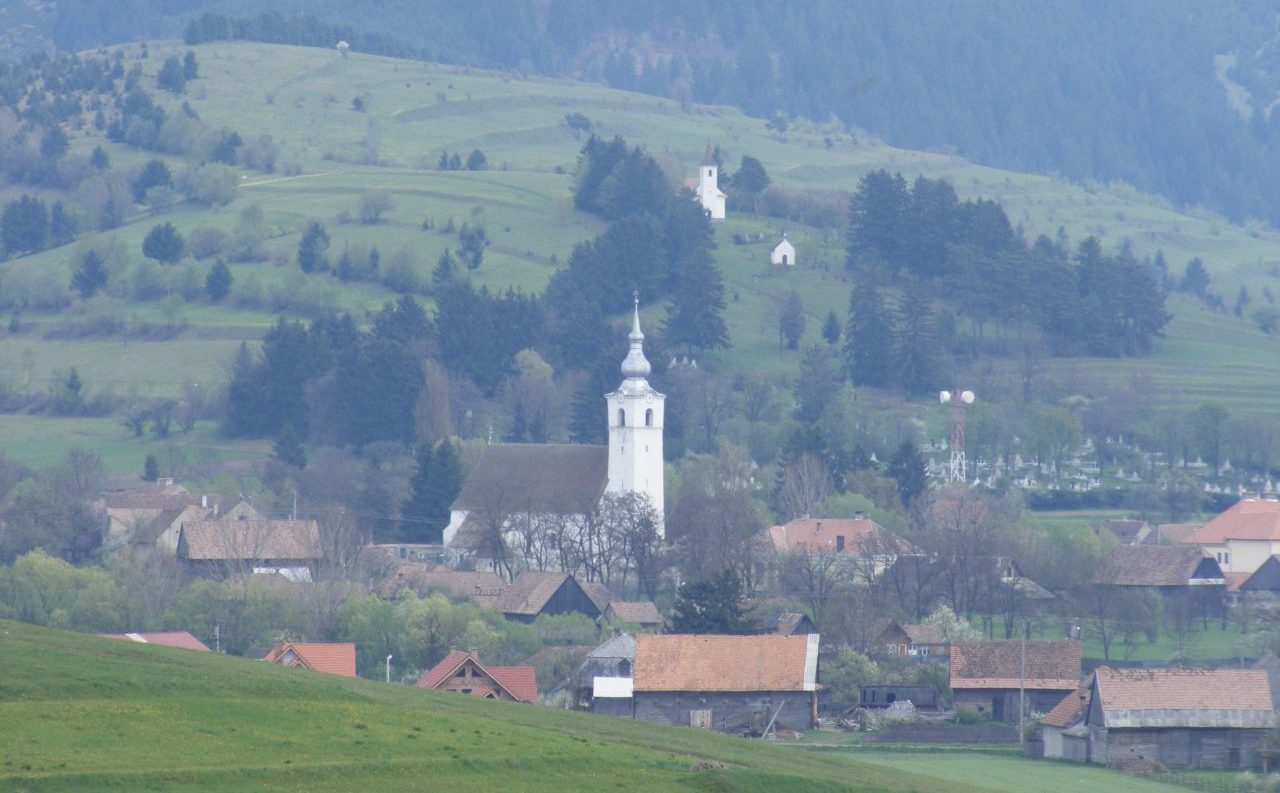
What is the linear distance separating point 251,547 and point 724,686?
91.2 feet

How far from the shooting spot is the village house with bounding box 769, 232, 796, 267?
133625 millimetres

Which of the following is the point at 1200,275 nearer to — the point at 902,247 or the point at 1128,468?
the point at 902,247

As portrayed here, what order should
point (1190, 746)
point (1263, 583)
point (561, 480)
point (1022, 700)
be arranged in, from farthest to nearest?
1. point (561, 480)
2. point (1263, 583)
3. point (1022, 700)
4. point (1190, 746)

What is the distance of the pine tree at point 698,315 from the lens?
394ft

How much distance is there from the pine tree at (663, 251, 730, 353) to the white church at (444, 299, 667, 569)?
25.7m

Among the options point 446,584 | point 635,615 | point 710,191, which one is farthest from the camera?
point 710,191

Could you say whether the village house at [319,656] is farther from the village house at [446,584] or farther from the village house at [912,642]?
the village house at [446,584]

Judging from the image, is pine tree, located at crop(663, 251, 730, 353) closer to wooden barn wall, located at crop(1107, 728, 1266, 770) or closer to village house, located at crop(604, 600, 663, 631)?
village house, located at crop(604, 600, 663, 631)

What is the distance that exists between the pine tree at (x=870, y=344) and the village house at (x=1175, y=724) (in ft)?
204

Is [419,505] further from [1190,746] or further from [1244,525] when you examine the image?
[1190,746]

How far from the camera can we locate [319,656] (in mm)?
57656

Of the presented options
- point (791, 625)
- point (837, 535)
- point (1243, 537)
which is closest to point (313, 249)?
point (837, 535)

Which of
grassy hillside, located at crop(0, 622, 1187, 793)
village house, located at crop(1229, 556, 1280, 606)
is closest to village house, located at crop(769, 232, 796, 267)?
Result: village house, located at crop(1229, 556, 1280, 606)

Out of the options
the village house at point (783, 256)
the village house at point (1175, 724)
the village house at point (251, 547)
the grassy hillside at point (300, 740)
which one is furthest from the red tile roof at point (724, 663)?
the village house at point (783, 256)
